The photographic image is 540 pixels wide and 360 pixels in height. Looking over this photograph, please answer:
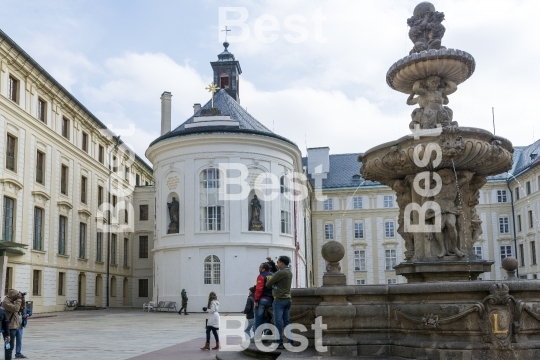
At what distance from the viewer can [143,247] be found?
51750 millimetres

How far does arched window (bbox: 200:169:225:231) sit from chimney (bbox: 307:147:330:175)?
35.5 meters

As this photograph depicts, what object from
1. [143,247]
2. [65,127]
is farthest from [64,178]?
[143,247]

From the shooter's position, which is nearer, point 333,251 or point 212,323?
point 333,251

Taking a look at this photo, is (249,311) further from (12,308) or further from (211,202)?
(211,202)

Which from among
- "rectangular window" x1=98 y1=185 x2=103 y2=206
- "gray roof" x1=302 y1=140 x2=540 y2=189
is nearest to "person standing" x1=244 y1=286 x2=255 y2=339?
"rectangular window" x1=98 y1=185 x2=103 y2=206

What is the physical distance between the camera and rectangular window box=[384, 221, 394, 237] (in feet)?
217

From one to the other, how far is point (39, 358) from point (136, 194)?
136ft

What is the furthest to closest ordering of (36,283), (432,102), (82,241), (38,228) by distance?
(82,241) → (38,228) → (36,283) → (432,102)

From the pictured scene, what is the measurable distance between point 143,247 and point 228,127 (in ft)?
60.9

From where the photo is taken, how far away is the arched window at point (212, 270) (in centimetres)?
3612

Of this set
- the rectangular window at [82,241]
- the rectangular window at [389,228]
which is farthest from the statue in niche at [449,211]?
the rectangular window at [389,228]

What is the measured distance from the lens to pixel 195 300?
35.8 meters

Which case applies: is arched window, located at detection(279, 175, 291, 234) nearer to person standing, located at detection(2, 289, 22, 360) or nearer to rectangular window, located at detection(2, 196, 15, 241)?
rectangular window, located at detection(2, 196, 15, 241)

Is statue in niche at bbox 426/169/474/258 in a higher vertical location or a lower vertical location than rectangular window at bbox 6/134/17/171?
lower
